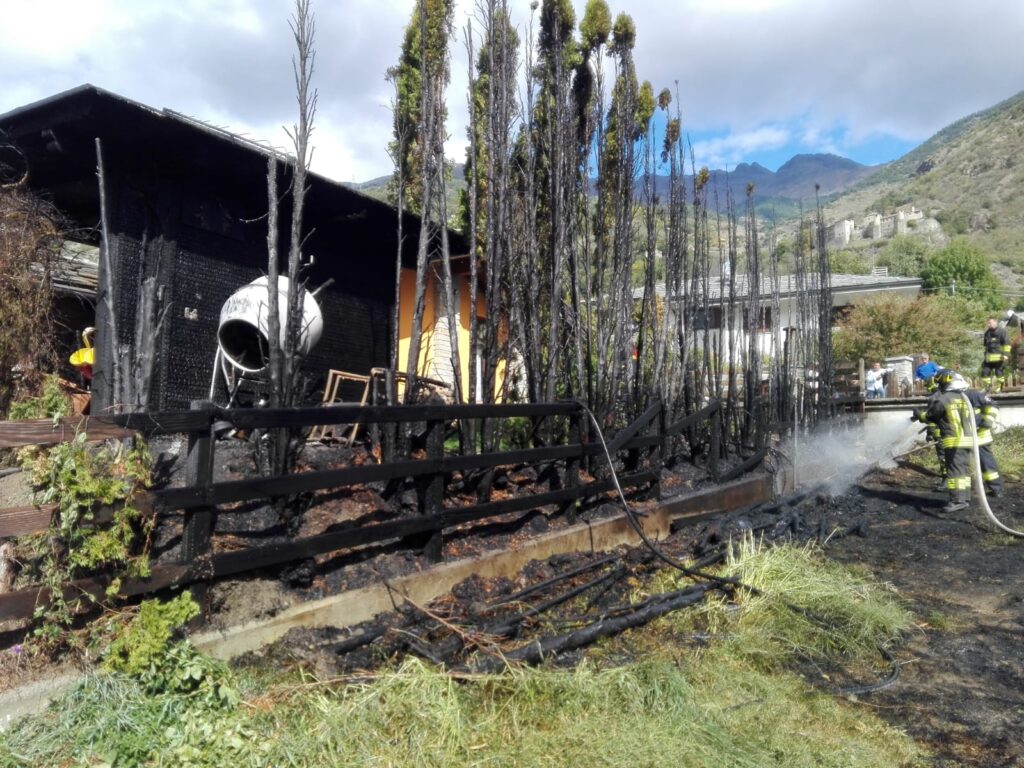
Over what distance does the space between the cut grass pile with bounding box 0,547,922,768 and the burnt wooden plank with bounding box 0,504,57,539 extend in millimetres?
697

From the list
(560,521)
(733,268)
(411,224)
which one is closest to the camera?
(560,521)

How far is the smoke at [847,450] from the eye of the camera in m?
14.4

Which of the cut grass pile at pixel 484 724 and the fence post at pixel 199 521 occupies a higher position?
the fence post at pixel 199 521

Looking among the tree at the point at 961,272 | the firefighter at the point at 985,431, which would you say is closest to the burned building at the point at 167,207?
the firefighter at the point at 985,431

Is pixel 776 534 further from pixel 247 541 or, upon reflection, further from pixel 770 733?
pixel 247 541

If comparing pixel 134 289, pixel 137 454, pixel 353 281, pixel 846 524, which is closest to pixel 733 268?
pixel 846 524

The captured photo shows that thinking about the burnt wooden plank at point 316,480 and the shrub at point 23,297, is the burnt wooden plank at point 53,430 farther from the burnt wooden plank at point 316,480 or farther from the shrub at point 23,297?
the shrub at point 23,297

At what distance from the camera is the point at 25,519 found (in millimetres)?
3557

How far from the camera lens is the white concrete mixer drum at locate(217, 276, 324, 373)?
772 cm

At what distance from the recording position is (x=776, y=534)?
27.6ft

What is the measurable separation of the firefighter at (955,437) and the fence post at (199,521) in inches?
364

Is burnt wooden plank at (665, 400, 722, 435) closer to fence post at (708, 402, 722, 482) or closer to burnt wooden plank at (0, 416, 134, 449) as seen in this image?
fence post at (708, 402, 722, 482)

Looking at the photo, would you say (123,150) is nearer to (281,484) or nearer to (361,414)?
(361,414)

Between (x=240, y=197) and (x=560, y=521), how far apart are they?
4.99 m
